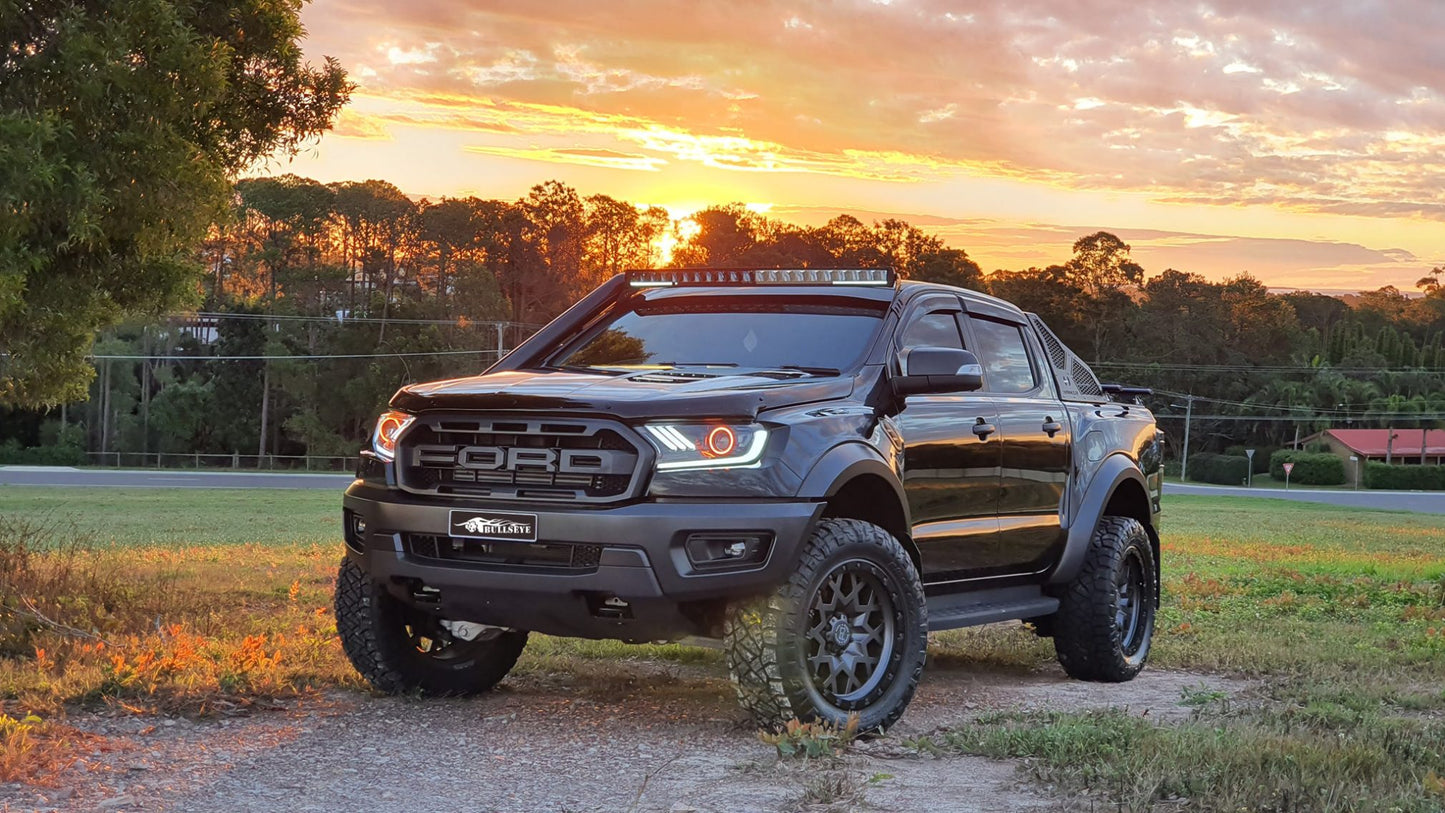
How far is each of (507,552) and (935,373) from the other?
2011mm

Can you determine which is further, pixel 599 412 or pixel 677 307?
pixel 677 307

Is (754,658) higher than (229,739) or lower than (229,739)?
higher

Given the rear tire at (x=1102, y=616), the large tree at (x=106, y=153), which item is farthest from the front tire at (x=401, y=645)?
the rear tire at (x=1102, y=616)

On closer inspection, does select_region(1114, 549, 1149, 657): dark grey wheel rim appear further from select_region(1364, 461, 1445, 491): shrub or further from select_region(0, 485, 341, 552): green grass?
select_region(1364, 461, 1445, 491): shrub

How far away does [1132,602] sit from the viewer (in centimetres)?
909

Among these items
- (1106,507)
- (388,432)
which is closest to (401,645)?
(388,432)

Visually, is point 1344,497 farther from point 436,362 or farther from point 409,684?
point 409,684

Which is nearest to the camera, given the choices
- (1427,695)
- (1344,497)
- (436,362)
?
(1427,695)

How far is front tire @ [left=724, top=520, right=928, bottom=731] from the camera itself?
5953mm

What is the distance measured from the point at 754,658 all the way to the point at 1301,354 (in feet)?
337

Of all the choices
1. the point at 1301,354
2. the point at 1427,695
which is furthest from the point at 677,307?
the point at 1301,354

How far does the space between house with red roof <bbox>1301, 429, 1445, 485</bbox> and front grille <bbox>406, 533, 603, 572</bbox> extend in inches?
3475

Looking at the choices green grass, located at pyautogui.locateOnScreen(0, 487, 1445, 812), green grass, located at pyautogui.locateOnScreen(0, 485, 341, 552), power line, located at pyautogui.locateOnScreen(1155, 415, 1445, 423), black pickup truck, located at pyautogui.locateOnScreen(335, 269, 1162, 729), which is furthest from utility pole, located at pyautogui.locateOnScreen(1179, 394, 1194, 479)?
black pickup truck, located at pyautogui.locateOnScreen(335, 269, 1162, 729)

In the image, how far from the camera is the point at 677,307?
7547mm
